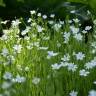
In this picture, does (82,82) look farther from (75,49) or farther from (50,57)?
(75,49)

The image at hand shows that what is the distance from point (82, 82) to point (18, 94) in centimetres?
48

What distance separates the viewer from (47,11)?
5297 millimetres

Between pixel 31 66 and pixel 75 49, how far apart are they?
628 millimetres

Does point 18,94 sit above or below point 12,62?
below

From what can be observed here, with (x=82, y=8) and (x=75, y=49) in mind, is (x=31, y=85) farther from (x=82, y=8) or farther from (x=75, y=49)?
(x=82, y=8)

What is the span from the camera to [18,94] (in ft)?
8.18

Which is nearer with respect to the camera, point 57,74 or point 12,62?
point 57,74

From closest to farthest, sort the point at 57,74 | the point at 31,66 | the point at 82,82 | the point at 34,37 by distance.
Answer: the point at 57,74, the point at 82,82, the point at 31,66, the point at 34,37

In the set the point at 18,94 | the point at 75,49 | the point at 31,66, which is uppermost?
the point at 75,49

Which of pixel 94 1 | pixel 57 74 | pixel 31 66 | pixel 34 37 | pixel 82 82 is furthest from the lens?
pixel 94 1

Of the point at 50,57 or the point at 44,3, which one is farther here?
the point at 44,3

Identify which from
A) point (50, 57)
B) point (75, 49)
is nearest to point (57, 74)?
point (50, 57)

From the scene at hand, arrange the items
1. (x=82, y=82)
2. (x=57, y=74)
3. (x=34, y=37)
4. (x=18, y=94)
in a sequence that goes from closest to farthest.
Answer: (x=57, y=74)
(x=18, y=94)
(x=82, y=82)
(x=34, y=37)

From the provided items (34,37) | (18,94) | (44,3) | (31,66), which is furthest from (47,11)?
(18,94)
